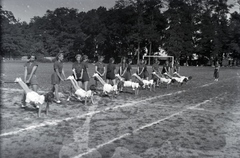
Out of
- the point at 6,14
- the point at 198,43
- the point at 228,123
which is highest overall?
the point at 6,14

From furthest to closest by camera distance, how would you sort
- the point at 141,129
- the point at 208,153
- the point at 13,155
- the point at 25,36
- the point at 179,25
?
the point at 25,36, the point at 179,25, the point at 141,129, the point at 208,153, the point at 13,155

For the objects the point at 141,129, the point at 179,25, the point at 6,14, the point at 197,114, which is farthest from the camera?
the point at 6,14

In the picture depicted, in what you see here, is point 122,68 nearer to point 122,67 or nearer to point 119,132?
point 122,67

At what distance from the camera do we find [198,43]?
70500mm

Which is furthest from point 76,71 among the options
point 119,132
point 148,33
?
point 148,33

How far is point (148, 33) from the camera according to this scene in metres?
65.9

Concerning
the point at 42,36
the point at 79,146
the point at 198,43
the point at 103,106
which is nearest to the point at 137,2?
the point at 198,43

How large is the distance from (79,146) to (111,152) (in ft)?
2.35

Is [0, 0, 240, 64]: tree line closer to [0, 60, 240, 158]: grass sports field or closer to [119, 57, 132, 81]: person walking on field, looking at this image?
[119, 57, 132, 81]: person walking on field

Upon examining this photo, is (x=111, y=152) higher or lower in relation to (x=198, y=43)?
lower

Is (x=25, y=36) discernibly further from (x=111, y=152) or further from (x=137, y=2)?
(x=111, y=152)

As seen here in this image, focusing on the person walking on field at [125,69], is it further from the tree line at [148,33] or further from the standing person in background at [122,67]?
the tree line at [148,33]

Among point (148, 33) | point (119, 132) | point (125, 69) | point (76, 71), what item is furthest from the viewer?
point (148, 33)

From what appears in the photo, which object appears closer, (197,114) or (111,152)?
(111,152)
